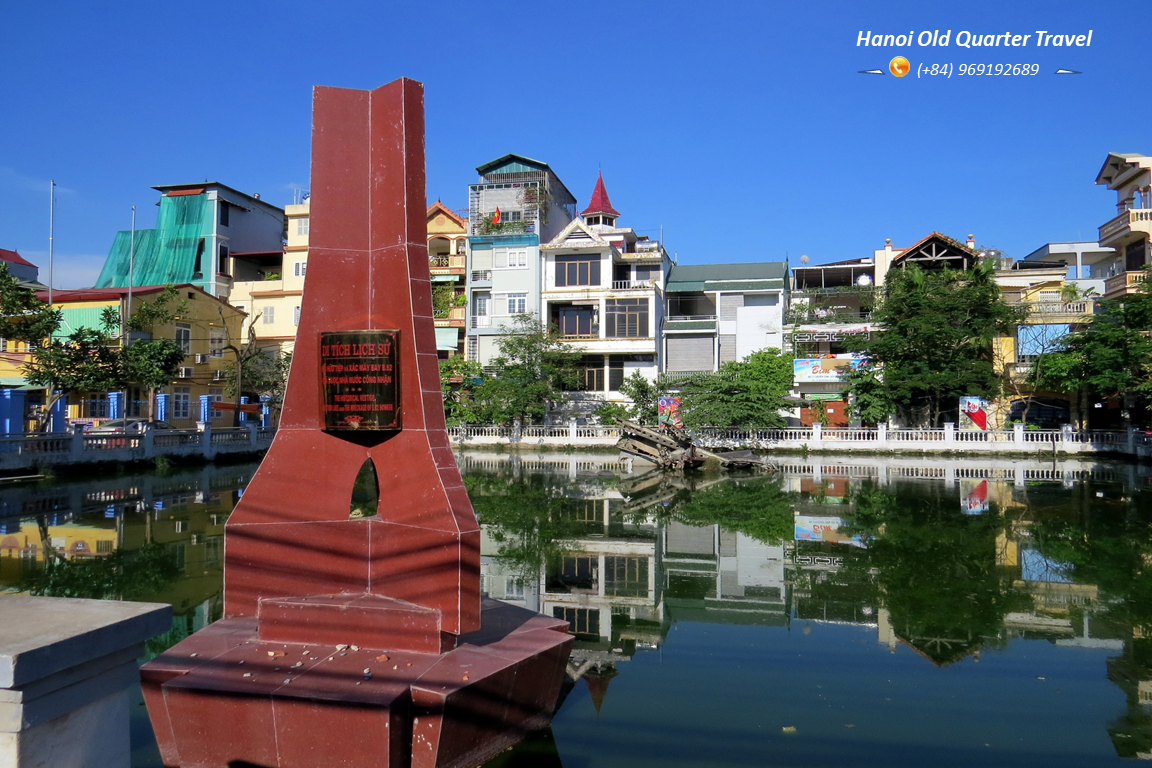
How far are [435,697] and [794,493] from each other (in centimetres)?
1505

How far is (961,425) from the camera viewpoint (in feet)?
99.9

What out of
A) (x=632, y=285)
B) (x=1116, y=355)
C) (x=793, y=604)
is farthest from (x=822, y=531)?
(x=632, y=285)

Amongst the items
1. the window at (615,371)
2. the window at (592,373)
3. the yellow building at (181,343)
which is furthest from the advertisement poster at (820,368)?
the yellow building at (181,343)

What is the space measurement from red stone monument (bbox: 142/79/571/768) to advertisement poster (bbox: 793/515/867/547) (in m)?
7.41

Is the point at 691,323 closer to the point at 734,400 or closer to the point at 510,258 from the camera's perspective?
the point at 734,400

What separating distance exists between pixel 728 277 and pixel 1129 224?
1575cm

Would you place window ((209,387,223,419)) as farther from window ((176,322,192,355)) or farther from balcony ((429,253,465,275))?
balcony ((429,253,465,275))

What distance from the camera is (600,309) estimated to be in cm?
3578

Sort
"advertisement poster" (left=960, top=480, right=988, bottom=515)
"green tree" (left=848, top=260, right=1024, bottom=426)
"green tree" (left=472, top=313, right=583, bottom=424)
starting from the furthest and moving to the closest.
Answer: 1. "green tree" (left=472, top=313, right=583, bottom=424)
2. "green tree" (left=848, top=260, right=1024, bottom=426)
3. "advertisement poster" (left=960, top=480, right=988, bottom=515)

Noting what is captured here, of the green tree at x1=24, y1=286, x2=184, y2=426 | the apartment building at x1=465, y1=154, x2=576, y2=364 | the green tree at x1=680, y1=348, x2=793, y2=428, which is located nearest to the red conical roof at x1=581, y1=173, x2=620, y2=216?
the apartment building at x1=465, y1=154, x2=576, y2=364

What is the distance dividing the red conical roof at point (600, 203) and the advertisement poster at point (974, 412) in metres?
19.8

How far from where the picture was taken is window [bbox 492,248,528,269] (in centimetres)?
3638

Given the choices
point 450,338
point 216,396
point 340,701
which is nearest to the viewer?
point 340,701

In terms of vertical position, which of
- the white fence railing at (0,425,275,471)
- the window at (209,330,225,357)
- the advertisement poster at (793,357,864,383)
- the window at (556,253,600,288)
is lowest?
the white fence railing at (0,425,275,471)
